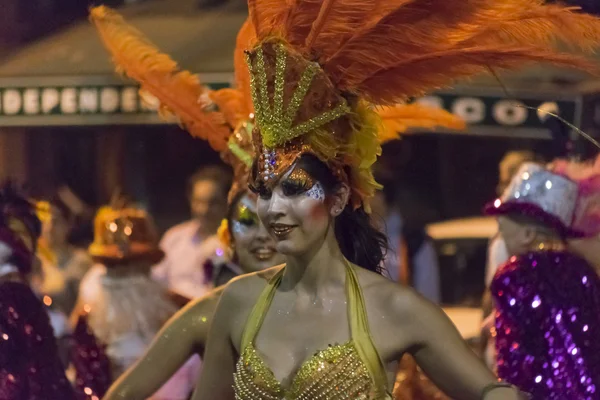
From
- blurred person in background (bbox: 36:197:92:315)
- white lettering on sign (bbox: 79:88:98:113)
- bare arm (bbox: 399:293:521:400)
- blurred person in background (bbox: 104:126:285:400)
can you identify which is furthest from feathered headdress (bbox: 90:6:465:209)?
white lettering on sign (bbox: 79:88:98:113)

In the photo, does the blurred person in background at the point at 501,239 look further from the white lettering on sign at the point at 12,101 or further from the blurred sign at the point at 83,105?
the white lettering on sign at the point at 12,101

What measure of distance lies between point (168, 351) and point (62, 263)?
2.83 metres

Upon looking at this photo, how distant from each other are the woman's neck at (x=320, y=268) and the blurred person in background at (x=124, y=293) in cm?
167

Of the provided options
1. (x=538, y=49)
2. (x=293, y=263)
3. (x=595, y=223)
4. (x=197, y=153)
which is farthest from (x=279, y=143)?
(x=197, y=153)

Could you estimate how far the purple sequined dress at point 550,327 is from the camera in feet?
10.2

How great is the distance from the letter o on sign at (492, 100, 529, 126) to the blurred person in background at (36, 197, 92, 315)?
7.62 feet

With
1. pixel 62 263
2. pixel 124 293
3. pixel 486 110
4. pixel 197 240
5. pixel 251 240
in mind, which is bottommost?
pixel 62 263

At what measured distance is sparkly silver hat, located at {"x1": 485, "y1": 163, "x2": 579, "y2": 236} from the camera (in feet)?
11.5

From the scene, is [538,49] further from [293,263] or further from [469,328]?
[469,328]

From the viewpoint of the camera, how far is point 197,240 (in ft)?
17.3

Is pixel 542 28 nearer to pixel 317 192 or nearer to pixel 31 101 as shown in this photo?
pixel 317 192

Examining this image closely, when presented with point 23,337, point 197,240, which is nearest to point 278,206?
point 23,337

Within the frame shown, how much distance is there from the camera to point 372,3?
2449mm

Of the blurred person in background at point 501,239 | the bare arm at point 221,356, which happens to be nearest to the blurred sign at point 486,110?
the blurred person in background at point 501,239
